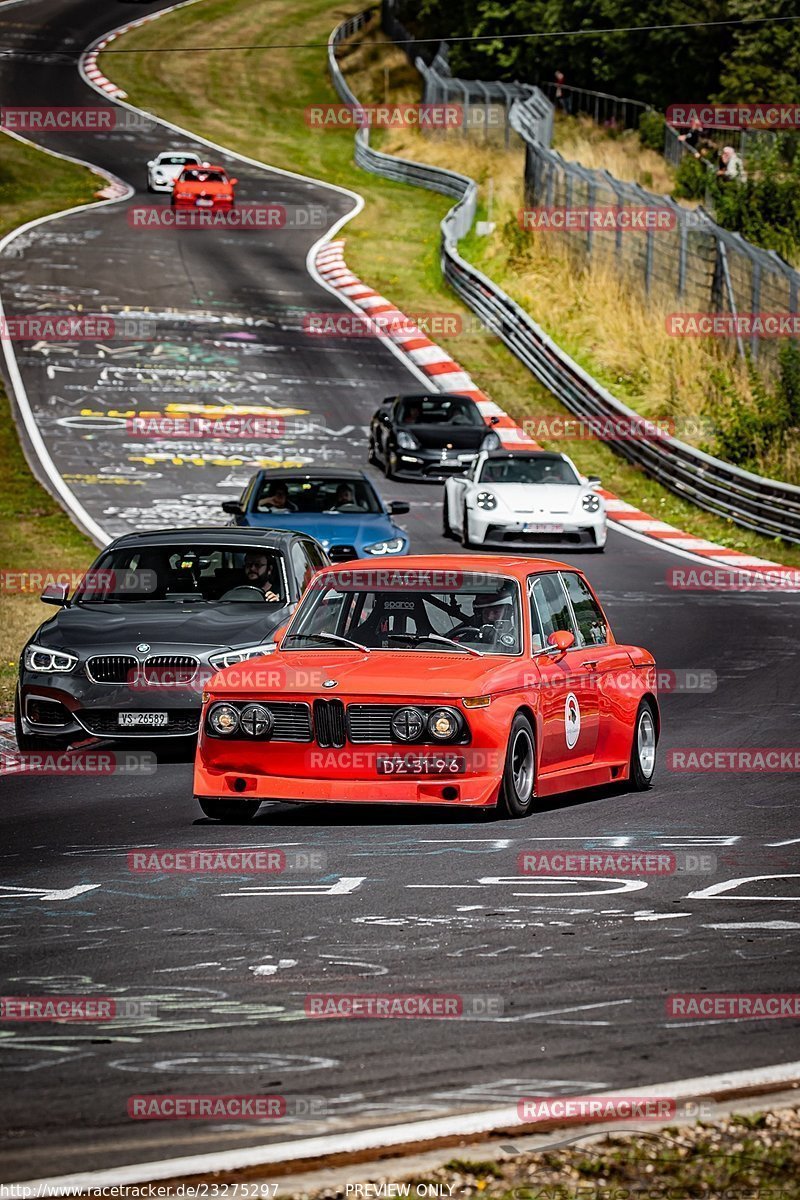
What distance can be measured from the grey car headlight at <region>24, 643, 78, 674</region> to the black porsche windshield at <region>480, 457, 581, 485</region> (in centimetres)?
1435

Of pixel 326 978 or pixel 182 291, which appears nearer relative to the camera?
pixel 326 978

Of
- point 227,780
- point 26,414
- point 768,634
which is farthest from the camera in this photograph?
point 26,414

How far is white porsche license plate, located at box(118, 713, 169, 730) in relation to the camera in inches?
528

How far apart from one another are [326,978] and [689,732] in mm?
7939

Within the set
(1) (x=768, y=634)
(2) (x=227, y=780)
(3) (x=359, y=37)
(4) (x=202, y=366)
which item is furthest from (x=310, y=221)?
(2) (x=227, y=780)

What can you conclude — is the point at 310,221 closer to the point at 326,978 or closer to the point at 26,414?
the point at 26,414

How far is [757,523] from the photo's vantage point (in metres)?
29.1

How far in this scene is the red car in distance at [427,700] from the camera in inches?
408

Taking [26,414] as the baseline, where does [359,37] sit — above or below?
above

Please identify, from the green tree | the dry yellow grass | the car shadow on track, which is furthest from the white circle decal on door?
the green tree

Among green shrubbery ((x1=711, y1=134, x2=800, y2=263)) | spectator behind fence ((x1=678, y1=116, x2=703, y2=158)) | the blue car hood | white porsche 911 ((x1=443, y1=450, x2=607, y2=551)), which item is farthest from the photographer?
spectator behind fence ((x1=678, y1=116, x2=703, y2=158))

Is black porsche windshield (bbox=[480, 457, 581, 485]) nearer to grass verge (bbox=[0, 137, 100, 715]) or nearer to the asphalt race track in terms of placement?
grass verge (bbox=[0, 137, 100, 715])

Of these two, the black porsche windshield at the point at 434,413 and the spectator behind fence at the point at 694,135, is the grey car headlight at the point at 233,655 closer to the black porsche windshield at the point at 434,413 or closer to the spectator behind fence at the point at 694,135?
the black porsche windshield at the point at 434,413

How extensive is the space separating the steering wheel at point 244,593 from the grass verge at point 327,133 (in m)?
13.7
